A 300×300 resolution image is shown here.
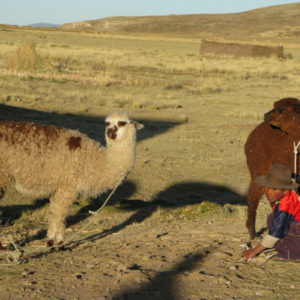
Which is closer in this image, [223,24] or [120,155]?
[120,155]

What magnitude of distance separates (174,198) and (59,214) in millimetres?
3670

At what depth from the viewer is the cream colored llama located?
555 cm

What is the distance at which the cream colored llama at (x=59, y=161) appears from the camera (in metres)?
5.55

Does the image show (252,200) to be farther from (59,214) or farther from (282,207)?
(59,214)

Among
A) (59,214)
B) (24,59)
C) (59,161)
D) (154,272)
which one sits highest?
(24,59)

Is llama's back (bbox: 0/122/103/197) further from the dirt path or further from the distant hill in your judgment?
the distant hill

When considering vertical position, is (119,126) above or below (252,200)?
above

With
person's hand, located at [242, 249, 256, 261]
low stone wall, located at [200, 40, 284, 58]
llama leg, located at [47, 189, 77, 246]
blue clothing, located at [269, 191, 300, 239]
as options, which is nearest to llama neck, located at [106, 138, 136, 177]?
llama leg, located at [47, 189, 77, 246]

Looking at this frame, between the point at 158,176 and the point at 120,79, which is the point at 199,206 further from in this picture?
the point at 120,79

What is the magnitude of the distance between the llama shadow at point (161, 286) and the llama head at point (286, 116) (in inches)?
Result: 61.9

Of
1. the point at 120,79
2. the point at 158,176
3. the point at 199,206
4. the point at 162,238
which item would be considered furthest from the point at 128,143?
the point at 120,79

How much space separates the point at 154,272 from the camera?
4625 mm

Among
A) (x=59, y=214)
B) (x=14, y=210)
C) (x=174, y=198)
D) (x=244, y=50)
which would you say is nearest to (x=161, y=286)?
(x=59, y=214)

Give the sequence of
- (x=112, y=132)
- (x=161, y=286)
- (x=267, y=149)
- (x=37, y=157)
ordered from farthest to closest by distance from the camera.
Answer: (x=112, y=132)
(x=37, y=157)
(x=267, y=149)
(x=161, y=286)
